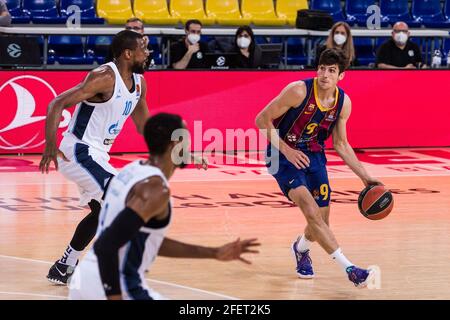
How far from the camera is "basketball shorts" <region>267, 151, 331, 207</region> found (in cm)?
809

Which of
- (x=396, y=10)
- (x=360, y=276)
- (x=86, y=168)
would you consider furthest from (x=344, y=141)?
(x=396, y=10)

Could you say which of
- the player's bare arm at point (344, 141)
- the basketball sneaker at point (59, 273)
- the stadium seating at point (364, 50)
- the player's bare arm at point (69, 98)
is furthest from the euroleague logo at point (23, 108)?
the player's bare arm at point (344, 141)

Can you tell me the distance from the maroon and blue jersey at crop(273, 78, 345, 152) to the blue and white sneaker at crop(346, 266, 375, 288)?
1.10 meters

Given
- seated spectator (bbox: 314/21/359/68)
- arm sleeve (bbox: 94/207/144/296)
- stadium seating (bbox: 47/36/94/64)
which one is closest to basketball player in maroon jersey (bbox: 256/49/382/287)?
arm sleeve (bbox: 94/207/144/296)

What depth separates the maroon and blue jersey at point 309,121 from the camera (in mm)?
8109

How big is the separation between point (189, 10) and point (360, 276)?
10281 millimetres

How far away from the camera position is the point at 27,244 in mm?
9258

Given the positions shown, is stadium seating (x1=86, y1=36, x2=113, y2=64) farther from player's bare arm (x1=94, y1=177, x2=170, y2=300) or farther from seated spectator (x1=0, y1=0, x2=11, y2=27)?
player's bare arm (x1=94, y1=177, x2=170, y2=300)

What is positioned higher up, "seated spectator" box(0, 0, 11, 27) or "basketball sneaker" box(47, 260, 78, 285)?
"seated spectator" box(0, 0, 11, 27)

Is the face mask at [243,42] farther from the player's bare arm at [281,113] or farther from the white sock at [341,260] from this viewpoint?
the white sock at [341,260]

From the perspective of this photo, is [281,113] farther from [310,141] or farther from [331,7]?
[331,7]

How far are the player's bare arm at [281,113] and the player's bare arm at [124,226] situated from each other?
3.22 m
